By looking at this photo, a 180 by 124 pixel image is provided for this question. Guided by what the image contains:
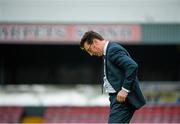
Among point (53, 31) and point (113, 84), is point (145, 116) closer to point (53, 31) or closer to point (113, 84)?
point (53, 31)

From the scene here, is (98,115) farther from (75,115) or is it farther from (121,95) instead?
(121,95)

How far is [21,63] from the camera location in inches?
705

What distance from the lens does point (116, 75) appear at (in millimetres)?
6070

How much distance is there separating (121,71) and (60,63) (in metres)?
11.8

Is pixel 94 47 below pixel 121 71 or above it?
above

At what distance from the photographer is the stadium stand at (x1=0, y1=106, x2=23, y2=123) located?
45.7 ft

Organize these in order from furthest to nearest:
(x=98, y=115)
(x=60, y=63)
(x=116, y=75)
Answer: (x=60, y=63) < (x=98, y=115) < (x=116, y=75)

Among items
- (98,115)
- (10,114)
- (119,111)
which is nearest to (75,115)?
(98,115)

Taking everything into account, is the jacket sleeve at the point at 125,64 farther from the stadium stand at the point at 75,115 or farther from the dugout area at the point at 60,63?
the dugout area at the point at 60,63

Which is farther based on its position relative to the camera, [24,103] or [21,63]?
[21,63]

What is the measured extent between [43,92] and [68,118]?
1382 millimetres

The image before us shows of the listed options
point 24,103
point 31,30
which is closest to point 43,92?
point 24,103

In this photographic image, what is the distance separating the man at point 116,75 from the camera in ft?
19.7

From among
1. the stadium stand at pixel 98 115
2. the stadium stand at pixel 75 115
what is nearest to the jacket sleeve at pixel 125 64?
the stadium stand at pixel 98 115
